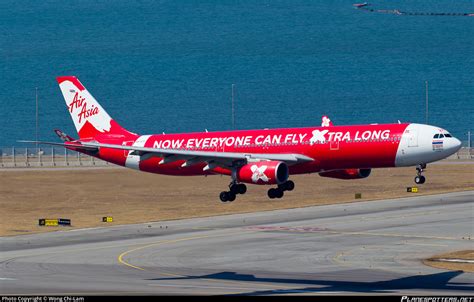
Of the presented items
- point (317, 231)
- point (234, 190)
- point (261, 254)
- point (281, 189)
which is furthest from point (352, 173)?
point (317, 231)

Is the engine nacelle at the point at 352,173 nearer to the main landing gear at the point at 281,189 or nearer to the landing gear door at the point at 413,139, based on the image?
the main landing gear at the point at 281,189

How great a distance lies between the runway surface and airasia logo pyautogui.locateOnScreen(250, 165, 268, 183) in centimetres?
722

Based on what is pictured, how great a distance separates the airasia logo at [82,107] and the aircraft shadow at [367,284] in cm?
4071

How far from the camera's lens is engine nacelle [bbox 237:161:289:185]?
9500cm

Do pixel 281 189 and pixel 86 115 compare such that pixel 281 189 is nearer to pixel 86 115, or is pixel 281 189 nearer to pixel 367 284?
pixel 86 115

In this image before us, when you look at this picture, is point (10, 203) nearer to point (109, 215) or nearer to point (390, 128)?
point (109, 215)

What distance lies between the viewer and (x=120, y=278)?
260 ft

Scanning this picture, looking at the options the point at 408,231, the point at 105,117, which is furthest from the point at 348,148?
the point at 105,117

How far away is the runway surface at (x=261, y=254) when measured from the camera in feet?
240

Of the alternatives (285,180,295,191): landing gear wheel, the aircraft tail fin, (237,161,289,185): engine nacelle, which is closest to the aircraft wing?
(237,161,289,185): engine nacelle

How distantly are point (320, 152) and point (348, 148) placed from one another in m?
3.08

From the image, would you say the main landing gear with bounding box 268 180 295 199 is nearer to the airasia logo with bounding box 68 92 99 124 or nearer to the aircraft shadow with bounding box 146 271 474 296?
the aircraft shadow with bounding box 146 271 474 296

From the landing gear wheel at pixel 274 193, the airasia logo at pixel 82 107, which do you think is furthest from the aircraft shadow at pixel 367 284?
the airasia logo at pixel 82 107

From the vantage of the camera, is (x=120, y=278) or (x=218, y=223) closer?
(x=120, y=278)
